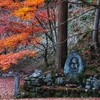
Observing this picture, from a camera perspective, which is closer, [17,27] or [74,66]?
[74,66]

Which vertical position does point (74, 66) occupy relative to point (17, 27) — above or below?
below

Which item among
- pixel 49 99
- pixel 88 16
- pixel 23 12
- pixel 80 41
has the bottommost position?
pixel 49 99

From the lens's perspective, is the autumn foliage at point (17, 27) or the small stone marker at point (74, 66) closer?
the small stone marker at point (74, 66)

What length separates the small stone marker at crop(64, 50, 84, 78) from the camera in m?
10.6

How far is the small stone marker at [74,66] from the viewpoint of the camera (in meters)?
10.6

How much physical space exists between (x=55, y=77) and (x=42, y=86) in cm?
81

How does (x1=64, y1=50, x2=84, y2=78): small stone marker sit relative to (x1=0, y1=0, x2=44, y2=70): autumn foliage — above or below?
below

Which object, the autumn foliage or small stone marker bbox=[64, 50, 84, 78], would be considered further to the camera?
the autumn foliage

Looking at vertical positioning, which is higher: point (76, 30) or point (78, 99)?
point (76, 30)

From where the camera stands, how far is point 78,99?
8633mm

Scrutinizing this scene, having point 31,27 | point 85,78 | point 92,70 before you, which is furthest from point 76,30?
point 85,78

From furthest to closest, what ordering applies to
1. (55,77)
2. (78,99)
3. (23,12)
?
(23,12) → (55,77) → (78,99)

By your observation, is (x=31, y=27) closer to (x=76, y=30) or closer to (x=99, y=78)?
(x=76, y=30)

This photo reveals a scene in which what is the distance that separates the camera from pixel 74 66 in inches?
424
